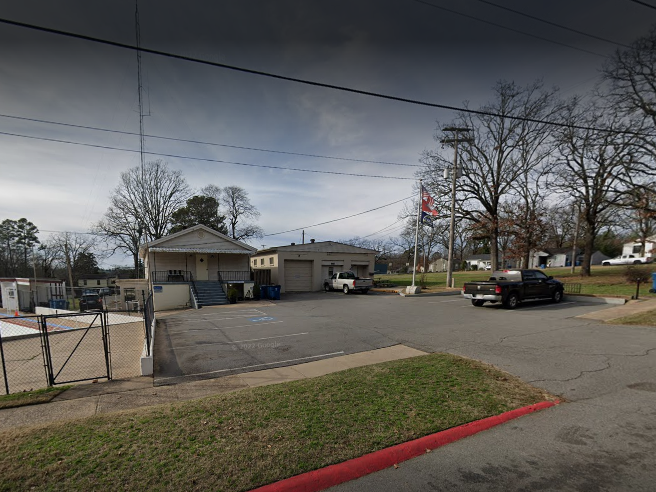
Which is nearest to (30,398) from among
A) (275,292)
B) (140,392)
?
(140,392)

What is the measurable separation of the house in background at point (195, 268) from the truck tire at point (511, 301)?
16.4 meters

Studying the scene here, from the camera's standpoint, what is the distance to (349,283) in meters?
23.6

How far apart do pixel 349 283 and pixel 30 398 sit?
64.3 feet

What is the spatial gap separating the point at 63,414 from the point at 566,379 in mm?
8166

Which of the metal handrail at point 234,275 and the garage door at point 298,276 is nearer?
the metal handrail at point 234,275

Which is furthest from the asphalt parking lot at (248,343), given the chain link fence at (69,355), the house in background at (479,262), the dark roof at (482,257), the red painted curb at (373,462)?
the dark roof at (482,257)

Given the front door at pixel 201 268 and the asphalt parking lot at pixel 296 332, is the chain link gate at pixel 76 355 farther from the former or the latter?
the front door at pixel 201 268

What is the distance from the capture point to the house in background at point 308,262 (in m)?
26.0

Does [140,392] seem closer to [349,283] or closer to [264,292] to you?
[264,292]

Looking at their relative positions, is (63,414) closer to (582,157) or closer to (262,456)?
(262,456)

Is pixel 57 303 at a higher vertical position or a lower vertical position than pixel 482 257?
lower

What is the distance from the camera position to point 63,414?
4.57 meters

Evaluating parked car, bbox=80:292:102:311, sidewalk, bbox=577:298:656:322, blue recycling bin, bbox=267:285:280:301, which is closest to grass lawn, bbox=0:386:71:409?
sidewalk, bbox=577:298:656:322

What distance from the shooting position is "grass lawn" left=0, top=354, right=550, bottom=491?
112 inches
